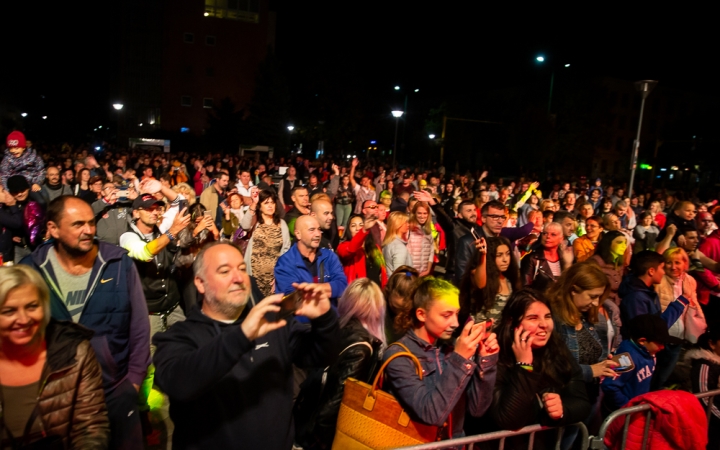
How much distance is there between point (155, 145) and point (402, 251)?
29.7 m

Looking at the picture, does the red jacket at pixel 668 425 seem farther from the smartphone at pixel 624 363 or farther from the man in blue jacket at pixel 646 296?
the man in blue jacket at pixel 646 296

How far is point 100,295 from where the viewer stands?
3115mm

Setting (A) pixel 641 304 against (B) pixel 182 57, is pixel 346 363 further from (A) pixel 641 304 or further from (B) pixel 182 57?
(B) pixel 182 57

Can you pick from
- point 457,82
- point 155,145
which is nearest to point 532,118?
point 155,145

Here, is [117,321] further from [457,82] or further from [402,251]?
[457,82]

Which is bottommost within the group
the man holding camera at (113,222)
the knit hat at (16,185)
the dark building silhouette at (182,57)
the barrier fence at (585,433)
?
the barrier fence at (585,433)

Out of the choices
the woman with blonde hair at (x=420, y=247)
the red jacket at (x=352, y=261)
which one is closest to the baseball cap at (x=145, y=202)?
the red jacket at (x=352, y=261)

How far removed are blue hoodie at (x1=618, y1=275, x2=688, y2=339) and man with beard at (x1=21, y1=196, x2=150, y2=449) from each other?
420 cm

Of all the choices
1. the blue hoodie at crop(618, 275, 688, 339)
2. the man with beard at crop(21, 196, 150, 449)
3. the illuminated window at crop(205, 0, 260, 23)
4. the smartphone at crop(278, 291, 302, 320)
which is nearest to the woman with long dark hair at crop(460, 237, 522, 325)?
the blue hoodie at crop(618, 275, 688, 339)

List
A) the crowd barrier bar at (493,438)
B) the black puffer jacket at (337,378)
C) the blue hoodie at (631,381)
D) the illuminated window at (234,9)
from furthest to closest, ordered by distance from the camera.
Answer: the illuminated window at (234,9) < the blue hoodie at (631,381) < the black puffer jacket at (337,378) < the crowd barrier bar at (493,438)

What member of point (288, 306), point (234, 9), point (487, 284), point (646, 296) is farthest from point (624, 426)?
point (234, 9)

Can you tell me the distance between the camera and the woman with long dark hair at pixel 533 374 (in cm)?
279

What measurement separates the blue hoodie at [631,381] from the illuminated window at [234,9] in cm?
4882

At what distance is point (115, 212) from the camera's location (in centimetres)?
597
